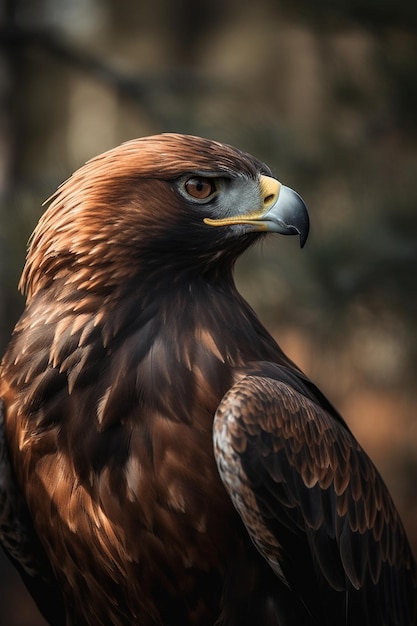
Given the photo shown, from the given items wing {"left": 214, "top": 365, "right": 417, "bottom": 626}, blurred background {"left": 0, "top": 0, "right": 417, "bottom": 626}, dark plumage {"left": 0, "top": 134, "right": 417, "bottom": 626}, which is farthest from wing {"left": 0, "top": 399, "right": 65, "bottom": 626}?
blurred background {"left": 0, "top": 0, "right": 417, "bottom": 626}

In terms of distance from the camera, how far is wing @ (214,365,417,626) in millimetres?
2570

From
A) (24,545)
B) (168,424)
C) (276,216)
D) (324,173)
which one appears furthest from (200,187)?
(324,173)

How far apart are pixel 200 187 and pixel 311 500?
99 cm

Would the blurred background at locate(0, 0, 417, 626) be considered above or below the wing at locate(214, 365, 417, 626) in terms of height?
above

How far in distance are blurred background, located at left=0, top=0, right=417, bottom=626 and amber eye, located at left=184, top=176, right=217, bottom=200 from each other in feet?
3.01

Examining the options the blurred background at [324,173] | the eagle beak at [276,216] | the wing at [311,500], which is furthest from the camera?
the blurred background at [324,173]

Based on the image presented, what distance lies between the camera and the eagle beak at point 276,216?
2768mm

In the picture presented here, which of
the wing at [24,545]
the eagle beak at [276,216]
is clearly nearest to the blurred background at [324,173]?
the eagle beak at [276,216]

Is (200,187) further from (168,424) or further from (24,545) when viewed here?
(24,545)

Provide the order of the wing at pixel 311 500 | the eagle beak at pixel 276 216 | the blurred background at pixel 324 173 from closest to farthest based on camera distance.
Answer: the wing at pixel 311 500 < the eagle beak at pixel 276 216 < the blurred background at pixel 324 173

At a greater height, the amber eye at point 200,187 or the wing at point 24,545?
the amber eye at point 200,187

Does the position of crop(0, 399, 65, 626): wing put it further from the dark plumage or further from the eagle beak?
the eagle beak

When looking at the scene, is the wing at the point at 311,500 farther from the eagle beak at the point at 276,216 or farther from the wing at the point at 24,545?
the wing at the point at 24,545

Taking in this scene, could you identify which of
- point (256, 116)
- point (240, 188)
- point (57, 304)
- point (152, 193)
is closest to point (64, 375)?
point (57, 304)
